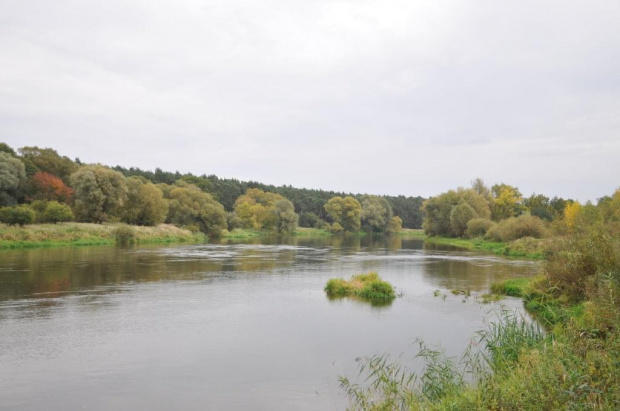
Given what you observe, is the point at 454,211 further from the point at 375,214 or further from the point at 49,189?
the point at 49,189

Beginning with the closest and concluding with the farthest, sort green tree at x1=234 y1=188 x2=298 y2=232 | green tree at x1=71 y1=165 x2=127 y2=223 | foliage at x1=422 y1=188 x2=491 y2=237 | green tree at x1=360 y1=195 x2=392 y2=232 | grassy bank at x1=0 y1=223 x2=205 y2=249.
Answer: grassy bank at x1=0 y1=223 x2=205 y2=249 < green tree at x1=71 y1=165 x2=127 y2=223 < foliage at x1=422 y1=188 x2=491 y2=237 < green tree at x1=234 y1=188 x2=298 y2=232 < green tree at x1=360 y1=195 x2=392 y2=232

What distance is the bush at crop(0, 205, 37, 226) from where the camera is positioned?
1813 inches

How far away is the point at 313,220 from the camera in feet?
429

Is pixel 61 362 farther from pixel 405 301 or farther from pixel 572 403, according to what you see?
pixel 405 301

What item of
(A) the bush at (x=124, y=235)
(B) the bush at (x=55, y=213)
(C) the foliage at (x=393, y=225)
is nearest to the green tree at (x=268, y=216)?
(C) the foliage at (x=393, y=225)

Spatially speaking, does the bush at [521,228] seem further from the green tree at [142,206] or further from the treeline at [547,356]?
the green tree at [142,206]

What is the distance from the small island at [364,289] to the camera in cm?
2242

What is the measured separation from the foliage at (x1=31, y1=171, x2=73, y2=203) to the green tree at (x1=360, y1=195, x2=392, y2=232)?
82.1m

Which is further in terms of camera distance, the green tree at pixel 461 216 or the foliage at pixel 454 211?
the foliage at pixel 454 211

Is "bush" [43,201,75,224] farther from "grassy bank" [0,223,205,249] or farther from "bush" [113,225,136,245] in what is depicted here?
"bush" [113,225,136,245]

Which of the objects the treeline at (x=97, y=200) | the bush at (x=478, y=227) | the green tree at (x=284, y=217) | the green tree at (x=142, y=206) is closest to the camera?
the treeline at (x=97, y=200)

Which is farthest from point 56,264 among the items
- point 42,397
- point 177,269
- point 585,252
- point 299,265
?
point 585,252

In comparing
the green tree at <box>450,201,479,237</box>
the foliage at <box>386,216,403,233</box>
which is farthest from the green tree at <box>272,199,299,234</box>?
the foliage at <box>386,216,403,233</box>

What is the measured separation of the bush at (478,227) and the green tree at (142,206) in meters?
48.8
